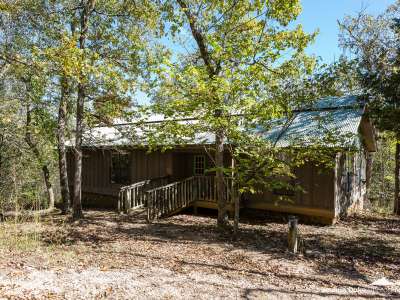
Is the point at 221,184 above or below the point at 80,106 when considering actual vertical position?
below

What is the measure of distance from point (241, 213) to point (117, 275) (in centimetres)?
802

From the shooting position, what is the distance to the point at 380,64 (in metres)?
14.9

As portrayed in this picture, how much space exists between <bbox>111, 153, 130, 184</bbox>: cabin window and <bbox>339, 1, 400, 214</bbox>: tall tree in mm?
11370

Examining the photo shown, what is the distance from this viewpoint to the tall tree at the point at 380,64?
1334 cm

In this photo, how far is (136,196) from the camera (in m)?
14.3

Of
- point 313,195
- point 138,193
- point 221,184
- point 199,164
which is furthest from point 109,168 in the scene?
point 313,195

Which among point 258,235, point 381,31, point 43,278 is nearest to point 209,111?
point 258,235

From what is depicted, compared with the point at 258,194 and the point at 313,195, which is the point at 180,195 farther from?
the point at 313,195

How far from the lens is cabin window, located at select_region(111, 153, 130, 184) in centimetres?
1686

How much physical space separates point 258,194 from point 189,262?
6367mm

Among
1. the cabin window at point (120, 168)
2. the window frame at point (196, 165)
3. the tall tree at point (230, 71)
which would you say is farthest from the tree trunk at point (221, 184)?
the cabin window at point (120, 168)

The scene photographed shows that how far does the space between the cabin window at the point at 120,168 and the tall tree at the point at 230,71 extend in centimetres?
664

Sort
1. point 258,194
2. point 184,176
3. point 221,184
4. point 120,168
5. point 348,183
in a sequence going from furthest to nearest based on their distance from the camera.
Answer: point 120,168
point 184,176
point 348,183
point 258,194
point 221,184

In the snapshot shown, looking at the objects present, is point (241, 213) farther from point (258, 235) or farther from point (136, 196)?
point (136, 196)
